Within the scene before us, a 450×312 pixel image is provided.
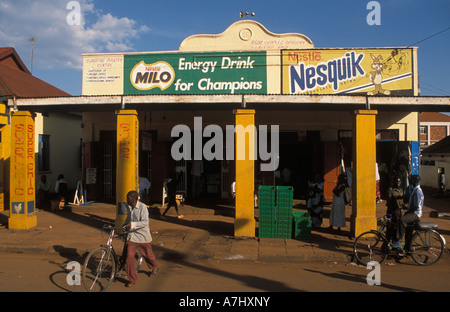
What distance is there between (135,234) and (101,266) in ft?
2.29

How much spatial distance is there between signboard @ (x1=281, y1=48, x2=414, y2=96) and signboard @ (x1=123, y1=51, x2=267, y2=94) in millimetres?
1054

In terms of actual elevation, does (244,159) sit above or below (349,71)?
below

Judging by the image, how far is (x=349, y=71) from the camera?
11.6 meters

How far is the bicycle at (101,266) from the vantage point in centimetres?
522

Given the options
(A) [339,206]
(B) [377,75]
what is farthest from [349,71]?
(A) [339,206]

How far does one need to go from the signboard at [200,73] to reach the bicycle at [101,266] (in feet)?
24.7

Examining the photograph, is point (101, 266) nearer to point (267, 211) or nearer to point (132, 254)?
point (132, 254)

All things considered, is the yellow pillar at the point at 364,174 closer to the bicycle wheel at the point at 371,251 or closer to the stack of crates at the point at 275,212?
the bicycle wheel at the point at 371,251

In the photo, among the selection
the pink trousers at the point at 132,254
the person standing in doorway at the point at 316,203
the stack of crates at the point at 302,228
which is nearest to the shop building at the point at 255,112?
the person standing in doorway at the point at 316,203

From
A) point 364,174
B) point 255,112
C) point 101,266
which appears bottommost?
point 101,266

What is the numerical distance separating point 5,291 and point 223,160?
8.77m

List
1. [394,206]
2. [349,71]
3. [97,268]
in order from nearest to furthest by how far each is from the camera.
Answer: [97,268]
[394,206]
[349,71]

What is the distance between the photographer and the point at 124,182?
8594 millimetres
